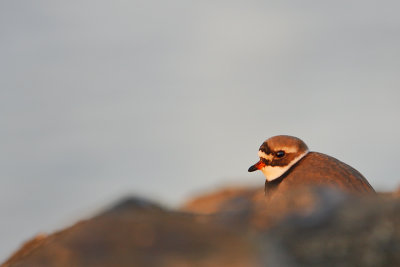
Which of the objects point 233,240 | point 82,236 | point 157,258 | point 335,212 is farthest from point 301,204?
point 82,236

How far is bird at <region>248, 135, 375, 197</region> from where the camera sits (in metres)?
9.73

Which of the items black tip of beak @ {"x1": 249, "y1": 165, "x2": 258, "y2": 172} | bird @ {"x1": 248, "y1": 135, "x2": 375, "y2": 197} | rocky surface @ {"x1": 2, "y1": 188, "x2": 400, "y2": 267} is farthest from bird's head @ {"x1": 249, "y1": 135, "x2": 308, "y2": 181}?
rocky surface @ {"x1": 2, "y1": 188, "x2": 400, "y2": 267}

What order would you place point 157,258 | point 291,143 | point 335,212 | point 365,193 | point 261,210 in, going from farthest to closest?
point 291,143 < point 365,193 < point 261,210 < point 335,212 < point 157,258

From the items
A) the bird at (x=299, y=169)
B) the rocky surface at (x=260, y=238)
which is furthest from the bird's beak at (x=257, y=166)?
the rocky surface at (x=260, y=238)

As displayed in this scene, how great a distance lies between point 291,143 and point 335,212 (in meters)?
7.26

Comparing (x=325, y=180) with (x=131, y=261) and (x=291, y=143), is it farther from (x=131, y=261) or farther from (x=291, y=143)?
(x=131, y=261)

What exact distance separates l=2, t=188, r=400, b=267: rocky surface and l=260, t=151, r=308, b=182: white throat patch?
660 cm

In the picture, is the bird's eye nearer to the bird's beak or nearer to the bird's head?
the bird's head

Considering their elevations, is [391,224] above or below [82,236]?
below

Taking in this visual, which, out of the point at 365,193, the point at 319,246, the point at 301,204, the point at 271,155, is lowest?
the point at 319,246

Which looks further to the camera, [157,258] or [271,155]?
[271,155]

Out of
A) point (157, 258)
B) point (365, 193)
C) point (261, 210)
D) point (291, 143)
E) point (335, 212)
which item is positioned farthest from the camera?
point (291, 143)

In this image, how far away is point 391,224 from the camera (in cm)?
441

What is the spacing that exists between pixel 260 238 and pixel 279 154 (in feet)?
24.6
